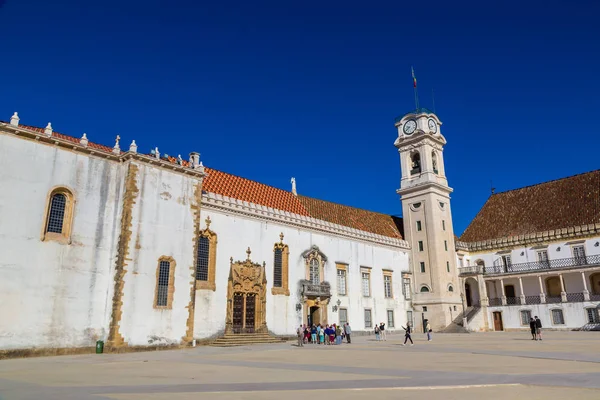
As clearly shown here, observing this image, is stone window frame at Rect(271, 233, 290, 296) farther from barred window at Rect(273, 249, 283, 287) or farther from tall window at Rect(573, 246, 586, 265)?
tall window at Rect(573, 246, 586, 265)

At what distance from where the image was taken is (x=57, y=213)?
23.0 m

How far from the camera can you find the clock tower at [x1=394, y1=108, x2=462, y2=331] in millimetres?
43281

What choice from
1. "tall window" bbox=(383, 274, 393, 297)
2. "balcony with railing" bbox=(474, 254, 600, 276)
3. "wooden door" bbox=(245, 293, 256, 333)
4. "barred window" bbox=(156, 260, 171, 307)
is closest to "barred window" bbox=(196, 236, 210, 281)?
"barred window" bbox=(156, 260, 171, 307)

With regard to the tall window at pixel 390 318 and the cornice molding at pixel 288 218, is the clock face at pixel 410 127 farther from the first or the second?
the tall window at pixel 390 318

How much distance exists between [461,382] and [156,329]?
19056 millimetres

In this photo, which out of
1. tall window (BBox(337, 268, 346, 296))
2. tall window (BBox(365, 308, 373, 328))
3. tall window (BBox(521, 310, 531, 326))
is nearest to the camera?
tall window (BBox(337, 268, 346, 296))

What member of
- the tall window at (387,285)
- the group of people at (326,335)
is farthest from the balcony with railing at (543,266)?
the group of people at (326,335)

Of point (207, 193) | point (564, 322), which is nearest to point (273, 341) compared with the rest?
point (207, 193)

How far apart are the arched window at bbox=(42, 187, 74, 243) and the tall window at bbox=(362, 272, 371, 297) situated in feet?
82.7

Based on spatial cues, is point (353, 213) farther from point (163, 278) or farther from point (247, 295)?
point (163, 278)

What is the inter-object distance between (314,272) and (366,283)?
661cm

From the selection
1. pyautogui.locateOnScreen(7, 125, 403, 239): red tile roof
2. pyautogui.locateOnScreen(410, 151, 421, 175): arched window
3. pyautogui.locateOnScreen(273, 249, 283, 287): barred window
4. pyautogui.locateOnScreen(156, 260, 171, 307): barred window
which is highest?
pyautogui.locateOnScreen(410, 151, 421, 175): arched window

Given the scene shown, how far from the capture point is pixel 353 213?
46375 mm

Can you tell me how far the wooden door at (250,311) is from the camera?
101ft
